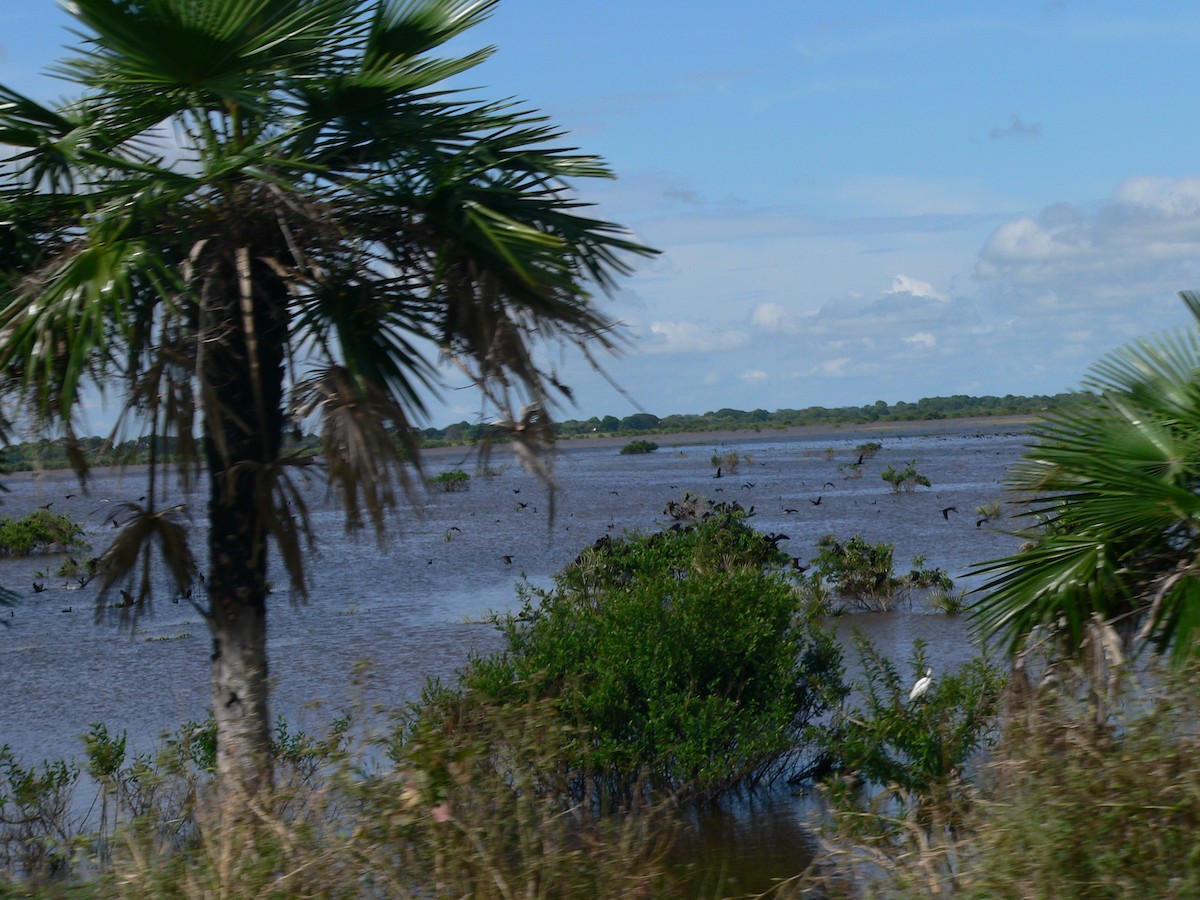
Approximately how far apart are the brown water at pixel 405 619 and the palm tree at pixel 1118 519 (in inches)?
33.9

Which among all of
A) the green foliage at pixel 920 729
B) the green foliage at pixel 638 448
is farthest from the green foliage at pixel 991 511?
the green foliage at pixel 638 448

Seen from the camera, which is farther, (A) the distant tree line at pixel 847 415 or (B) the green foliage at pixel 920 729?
(A) the distant tree line at pixel 847 415

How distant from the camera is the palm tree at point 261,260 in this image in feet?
17.7

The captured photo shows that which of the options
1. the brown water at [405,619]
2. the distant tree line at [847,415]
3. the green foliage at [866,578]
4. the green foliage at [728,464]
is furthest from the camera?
the distant tree line at [847,415]

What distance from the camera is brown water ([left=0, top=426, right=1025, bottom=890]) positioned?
1004cm

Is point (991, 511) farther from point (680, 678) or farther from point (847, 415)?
point (847, 415)

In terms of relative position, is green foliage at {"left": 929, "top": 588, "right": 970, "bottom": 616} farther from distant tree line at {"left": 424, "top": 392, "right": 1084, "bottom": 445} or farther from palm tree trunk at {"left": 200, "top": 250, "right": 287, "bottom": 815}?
distant tree line at {"left": 424, "top": 392, "right": 1084, "bottom": 445}

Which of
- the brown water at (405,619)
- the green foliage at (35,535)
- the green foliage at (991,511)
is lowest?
the brown water at (405,619)

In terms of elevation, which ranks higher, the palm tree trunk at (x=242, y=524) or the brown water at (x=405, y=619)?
the palm tree trunk at (x=242, y=524)

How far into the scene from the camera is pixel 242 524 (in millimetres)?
6176

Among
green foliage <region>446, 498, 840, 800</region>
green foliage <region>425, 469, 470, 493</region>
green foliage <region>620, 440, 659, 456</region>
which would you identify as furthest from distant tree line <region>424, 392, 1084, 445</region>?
green foliage <region>446, 498, 840, 800</region>

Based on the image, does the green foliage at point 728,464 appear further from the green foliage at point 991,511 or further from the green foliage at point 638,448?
the green foliage at point 991,511

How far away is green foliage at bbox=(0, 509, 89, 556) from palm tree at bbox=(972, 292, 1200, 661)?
2694cm

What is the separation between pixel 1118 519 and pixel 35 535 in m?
29.9
